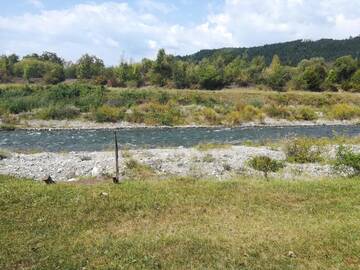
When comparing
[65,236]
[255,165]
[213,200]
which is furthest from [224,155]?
[65,236]

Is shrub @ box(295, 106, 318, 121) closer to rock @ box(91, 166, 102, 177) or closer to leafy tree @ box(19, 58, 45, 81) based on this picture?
rock @ box(91, 166, 102, 177)

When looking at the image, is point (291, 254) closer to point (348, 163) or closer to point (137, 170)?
point (348, 163)

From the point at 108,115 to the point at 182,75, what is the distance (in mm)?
37282

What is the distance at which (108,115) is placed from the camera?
6078 centimetres

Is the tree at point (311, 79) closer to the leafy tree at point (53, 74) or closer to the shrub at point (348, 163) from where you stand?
the leafy tree at point (53, 74)

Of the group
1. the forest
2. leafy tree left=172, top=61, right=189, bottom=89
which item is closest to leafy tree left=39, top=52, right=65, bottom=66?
the forest

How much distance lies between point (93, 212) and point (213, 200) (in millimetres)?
3495

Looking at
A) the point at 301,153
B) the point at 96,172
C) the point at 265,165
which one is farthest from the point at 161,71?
the point at 265,165

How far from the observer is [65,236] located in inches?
425

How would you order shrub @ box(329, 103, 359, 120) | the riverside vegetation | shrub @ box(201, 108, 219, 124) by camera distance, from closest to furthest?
shrub @ box(201, 108, 219, 124), the riverside vegetation, shrub @ box(329, 103, 359, 120)

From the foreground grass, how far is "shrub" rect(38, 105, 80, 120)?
153 ft

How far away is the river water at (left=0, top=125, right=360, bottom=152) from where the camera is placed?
3828cm

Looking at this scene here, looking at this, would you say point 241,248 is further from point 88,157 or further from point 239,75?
point 239,75

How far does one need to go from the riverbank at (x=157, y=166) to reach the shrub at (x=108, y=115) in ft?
104
